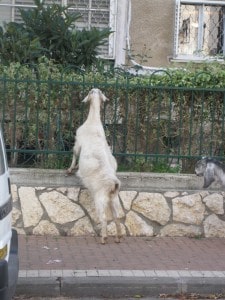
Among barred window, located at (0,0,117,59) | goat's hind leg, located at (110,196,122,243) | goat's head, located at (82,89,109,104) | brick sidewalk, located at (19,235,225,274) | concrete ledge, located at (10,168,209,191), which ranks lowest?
brick sidewalk, located at (19,235,225,274)

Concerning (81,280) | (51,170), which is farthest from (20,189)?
(81,280)

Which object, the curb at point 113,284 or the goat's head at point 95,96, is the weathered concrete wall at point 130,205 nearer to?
the goat's head at point 95,96

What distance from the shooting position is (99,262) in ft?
29.6

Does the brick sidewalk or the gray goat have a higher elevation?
the gray goat

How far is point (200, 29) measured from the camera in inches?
551

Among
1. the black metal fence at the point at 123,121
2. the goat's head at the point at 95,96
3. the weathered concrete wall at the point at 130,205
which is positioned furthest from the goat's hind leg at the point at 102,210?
the goat's head at the point at 95,96

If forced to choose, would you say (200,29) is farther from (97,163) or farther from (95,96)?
(97,163)

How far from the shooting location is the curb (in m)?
8.13

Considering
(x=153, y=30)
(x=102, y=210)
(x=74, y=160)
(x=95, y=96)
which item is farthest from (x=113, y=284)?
(x=153, y=30)

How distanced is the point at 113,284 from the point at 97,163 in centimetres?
213

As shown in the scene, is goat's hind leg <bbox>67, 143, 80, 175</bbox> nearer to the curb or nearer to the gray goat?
the gray goat

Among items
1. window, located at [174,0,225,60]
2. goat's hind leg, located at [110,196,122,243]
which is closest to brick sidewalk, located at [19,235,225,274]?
goat's hind leg, located at [110,196,122,243]

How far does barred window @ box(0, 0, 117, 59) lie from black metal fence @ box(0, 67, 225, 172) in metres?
3.02

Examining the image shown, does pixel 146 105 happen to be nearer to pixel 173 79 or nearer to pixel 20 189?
pixel 173 79
